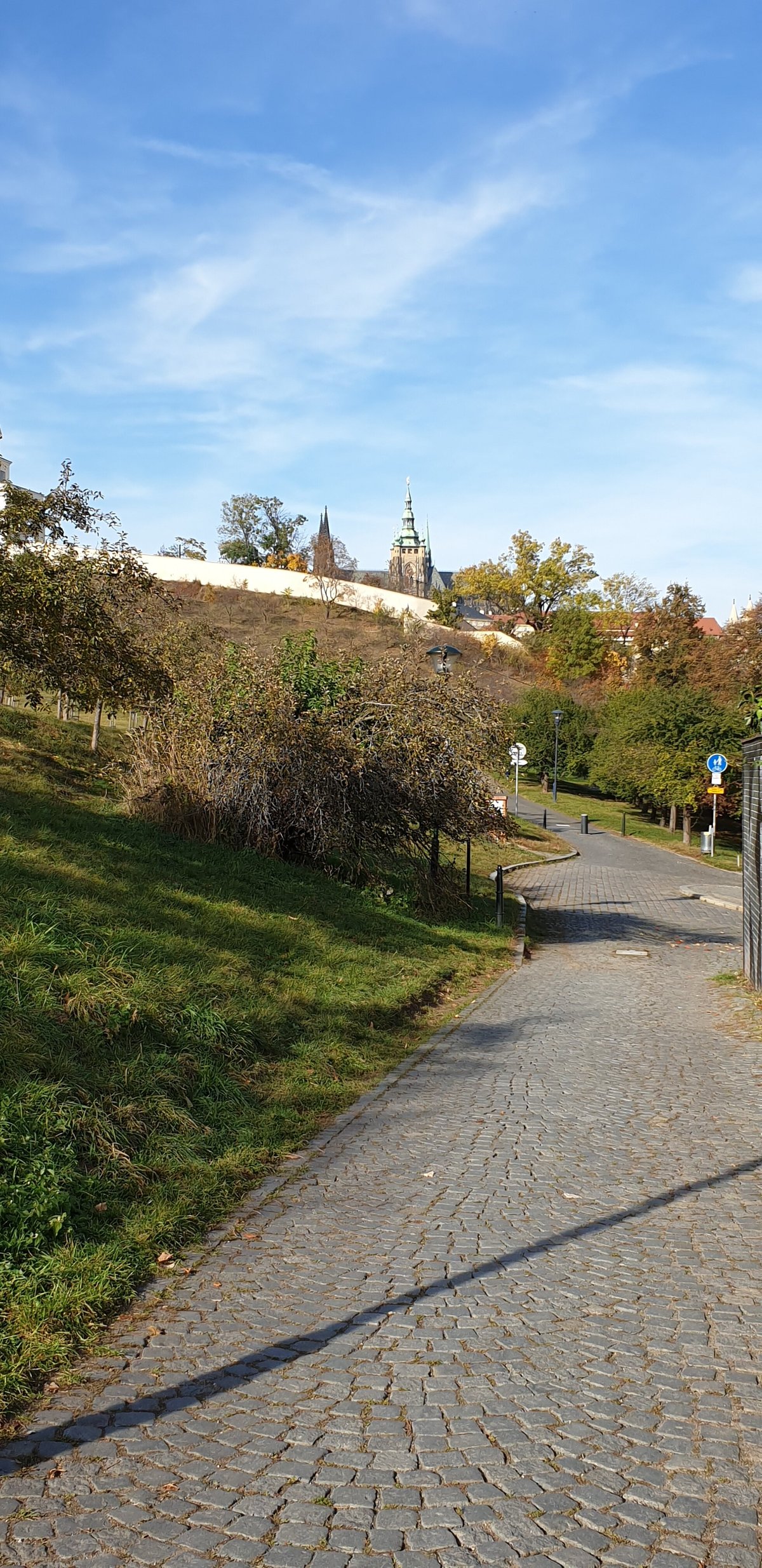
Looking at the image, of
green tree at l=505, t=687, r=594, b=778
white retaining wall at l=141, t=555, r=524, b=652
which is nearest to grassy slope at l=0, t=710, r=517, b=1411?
green tree at l=505, t=687, r=594, b=778

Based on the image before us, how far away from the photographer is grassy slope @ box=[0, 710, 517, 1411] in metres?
4.66

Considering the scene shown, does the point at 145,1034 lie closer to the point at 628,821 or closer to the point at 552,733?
the point at 628,821

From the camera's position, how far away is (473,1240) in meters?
5.14

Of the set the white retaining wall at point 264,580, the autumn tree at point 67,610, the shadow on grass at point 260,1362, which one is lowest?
the shadow on grass at point 260,1362

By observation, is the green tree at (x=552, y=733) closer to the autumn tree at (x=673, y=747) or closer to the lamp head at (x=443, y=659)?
the autumn tree at (x=673, y=747)

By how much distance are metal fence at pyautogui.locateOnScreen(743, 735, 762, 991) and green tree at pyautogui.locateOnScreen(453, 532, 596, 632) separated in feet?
240

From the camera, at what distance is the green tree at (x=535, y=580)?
285 ft

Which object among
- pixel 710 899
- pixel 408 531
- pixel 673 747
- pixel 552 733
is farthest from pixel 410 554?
pixel 710 899

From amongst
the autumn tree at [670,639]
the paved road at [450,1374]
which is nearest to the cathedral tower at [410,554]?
the autumn tree at [670,639]

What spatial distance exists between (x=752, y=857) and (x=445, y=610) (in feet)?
239

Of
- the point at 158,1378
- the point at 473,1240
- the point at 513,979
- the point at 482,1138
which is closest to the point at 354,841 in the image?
the point at 513,979

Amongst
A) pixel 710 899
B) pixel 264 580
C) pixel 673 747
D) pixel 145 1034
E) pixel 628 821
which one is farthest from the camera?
pixel 264 580

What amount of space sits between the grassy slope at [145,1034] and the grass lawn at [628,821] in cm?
2608

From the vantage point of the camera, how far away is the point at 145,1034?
6.89 meters
